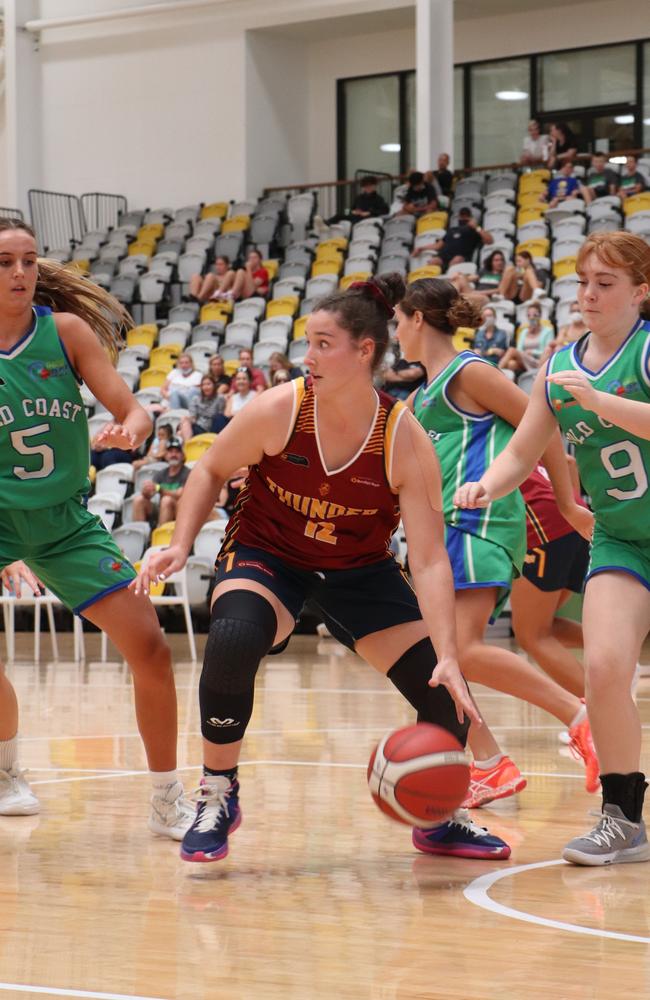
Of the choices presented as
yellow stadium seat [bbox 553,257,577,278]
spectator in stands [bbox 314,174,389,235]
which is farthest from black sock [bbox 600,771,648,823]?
spectator in stands [bbox 314,174,389,235]

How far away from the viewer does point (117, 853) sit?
160 inches

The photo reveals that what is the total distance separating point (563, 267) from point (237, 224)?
6229 millimetres

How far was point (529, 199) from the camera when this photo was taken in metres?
16.9

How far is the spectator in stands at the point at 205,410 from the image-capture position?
512 inches

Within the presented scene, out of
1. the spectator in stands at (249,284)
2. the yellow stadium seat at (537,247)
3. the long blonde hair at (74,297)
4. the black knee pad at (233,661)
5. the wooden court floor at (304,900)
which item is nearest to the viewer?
the wooden court floor at (304,900)

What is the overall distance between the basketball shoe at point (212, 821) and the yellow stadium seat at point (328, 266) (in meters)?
13.5

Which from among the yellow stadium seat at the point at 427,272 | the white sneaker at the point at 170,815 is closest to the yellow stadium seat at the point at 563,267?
the yellow stadium seat at the point at 427,272

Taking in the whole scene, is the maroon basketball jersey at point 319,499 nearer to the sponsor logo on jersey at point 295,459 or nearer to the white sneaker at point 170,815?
the sponsor logo on jersey at point 295,459

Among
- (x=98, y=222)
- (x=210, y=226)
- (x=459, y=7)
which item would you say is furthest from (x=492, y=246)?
(x=98, y=222)

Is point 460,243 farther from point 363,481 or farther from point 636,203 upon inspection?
point 363,481

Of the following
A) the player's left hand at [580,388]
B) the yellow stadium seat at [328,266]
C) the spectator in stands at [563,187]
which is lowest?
the player's left hand at [580,388]

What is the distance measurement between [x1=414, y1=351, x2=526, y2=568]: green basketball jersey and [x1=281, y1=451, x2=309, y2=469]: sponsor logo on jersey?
3.39ft

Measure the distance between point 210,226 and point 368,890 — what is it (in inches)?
653

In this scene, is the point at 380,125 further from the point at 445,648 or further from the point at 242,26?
the point at 445,648
